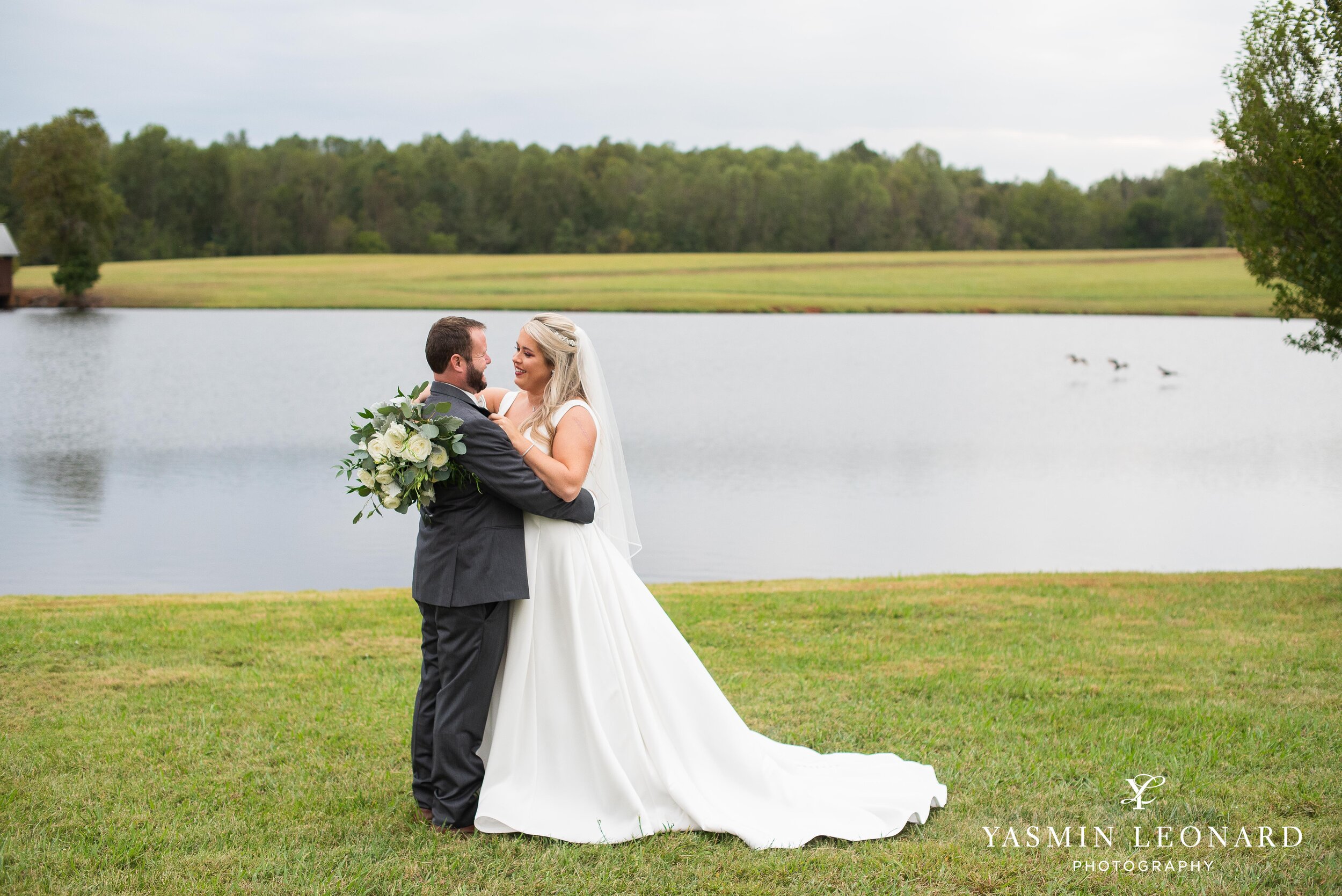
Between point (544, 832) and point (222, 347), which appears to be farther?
point (222, 347)

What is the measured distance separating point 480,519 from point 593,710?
0.96 meters

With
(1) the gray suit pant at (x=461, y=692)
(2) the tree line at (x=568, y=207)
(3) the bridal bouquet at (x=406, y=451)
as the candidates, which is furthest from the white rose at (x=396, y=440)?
(2) the tree line at (x=568, y=207)

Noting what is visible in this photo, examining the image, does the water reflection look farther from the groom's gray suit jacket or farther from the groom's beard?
the groom's beard

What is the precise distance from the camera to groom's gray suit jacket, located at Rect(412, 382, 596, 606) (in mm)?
4758

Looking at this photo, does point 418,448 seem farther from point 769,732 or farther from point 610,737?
point 769,732

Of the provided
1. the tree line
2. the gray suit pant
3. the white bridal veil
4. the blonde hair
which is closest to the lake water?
the white bridal veil

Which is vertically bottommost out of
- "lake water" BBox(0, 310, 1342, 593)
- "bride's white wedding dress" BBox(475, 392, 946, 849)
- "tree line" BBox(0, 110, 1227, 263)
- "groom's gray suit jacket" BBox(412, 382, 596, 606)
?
"lake water" BBox(0, 310, 1342, 593)

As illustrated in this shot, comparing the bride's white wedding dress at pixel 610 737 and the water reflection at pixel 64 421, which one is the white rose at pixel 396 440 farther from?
the water reflection at pixel 64 421

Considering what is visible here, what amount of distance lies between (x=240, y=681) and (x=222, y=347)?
35094 mm

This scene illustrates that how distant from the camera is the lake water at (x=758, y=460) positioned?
529 inches

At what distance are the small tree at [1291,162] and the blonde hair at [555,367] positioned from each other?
24.9 ft

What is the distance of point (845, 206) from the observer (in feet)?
346

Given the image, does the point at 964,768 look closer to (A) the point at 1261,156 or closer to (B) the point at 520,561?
(B) the point at 520,561

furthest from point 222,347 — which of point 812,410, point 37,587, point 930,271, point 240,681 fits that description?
point 930,271
